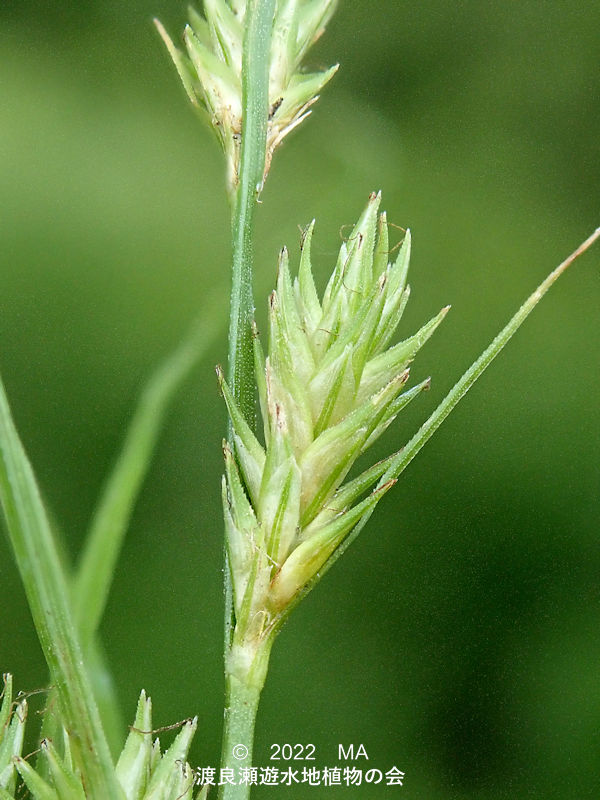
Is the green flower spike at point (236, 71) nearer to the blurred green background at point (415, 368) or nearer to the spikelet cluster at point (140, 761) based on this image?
the spikelet cluster at point (140, 761)

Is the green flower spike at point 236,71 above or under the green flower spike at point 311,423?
above

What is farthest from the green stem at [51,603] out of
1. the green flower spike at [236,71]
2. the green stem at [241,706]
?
the green flower spike at [236,71]

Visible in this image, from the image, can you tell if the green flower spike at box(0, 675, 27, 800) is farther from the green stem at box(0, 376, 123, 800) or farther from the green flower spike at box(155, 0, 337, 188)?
the green flower spike at box(155, 0, 337, 188)

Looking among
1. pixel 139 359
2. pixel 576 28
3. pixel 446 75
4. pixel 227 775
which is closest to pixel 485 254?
pixel 446 75

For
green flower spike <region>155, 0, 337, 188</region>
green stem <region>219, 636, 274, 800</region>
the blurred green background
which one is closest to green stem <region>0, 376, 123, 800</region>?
green stem <region>219, 636, 274, 800</region>

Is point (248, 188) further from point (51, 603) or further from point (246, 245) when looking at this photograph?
point (51, 603)

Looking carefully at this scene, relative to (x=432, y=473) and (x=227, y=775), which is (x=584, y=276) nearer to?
(x=432, y=473)

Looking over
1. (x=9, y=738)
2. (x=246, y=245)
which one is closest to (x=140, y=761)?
(x=9, y=738)
